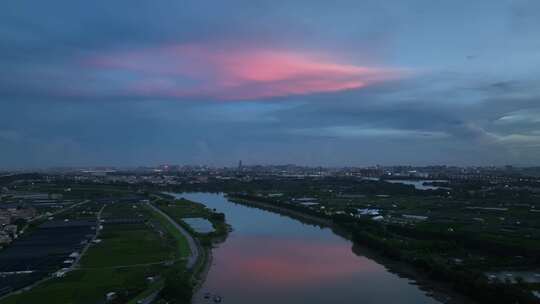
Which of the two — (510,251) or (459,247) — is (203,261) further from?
(510,251)

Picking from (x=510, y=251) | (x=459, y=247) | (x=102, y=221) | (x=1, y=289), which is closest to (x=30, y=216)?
(x=102, y=221)

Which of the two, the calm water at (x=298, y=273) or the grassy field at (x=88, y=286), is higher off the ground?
the grassy field at (x=88, y=286)

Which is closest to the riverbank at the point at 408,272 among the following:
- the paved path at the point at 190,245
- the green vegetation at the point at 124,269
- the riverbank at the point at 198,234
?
the riverbank at the point at 198,234

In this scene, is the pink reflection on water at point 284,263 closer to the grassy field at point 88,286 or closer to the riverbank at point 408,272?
the riverbank at point 408,272

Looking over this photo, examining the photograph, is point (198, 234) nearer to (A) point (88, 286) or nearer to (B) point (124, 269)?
(B) point (124, 269)

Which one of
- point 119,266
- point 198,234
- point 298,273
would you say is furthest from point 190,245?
point 298,273

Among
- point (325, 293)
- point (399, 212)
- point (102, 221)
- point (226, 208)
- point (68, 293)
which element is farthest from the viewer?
point (226, 208)

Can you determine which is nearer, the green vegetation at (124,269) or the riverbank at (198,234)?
the green vegetation at (124,269)

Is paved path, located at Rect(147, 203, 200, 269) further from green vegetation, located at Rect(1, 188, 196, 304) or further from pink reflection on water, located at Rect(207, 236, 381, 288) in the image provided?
pink reflection on water, located at Rect(207, 236, 381, 288)
